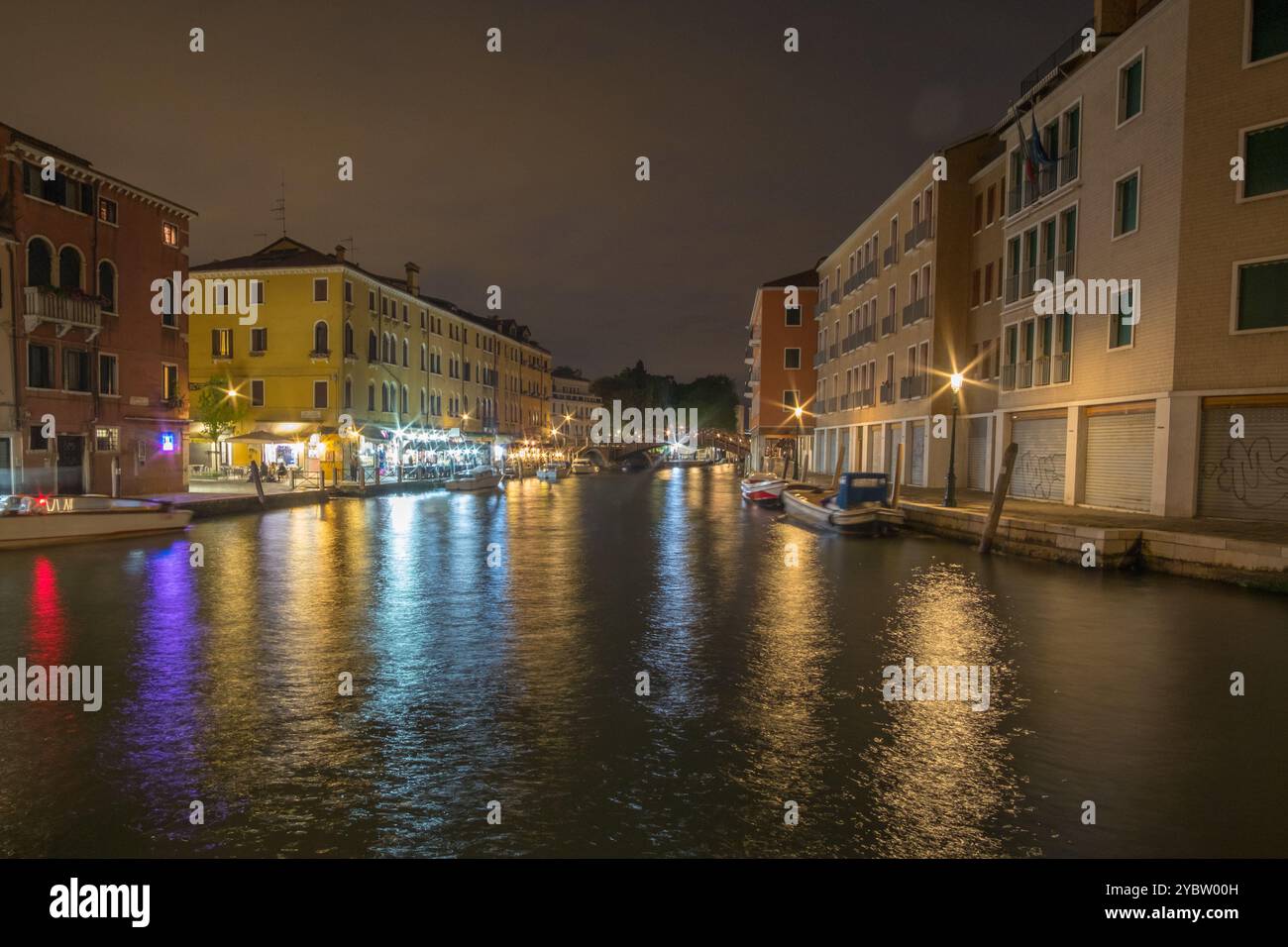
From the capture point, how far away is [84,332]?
28.0 meters

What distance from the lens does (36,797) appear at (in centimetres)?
516

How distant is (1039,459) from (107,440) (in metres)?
31.6

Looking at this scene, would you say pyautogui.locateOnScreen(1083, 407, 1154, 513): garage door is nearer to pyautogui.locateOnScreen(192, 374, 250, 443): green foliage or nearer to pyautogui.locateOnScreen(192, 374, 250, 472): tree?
pyautogui.locateOnScreen(192, 374, 250, 472): tree

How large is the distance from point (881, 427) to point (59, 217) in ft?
119

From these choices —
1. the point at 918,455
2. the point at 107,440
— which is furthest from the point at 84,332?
the point at 918,455

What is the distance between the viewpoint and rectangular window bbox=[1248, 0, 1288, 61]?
700 inches

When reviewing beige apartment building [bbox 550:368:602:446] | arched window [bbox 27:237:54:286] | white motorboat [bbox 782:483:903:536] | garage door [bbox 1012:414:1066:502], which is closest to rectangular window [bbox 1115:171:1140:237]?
garage door [bbox 1012:414:1066:502]

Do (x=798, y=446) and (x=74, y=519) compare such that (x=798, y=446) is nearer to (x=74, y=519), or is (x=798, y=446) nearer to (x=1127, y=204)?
(x=1127, y=204)

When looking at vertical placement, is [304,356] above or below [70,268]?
below

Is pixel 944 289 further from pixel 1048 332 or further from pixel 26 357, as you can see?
pixel 26 357

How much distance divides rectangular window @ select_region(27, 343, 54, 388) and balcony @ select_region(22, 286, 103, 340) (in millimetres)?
A: 609

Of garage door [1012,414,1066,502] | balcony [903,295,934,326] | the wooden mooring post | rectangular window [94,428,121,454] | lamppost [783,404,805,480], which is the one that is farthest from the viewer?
lamppost [783,404,805,480]

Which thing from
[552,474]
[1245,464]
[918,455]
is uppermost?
[1245,464]
